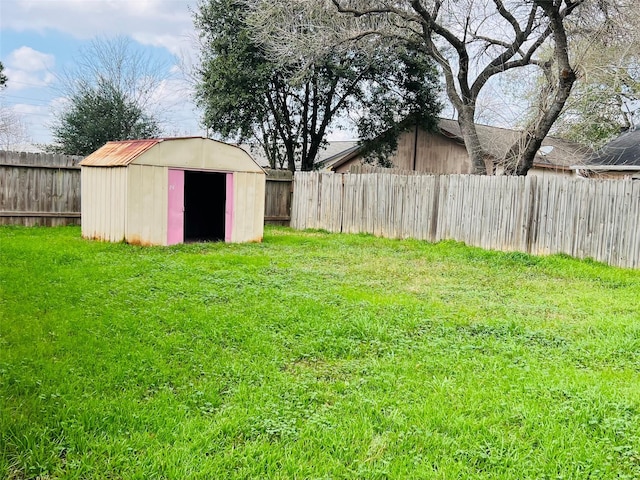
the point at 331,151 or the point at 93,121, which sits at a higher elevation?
the point at 93,121

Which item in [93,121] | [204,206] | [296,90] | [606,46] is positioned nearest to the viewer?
[606,46]

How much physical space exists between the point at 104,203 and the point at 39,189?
3002mm

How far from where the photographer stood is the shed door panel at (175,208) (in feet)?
32.1

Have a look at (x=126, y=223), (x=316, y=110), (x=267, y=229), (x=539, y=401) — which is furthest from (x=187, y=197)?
(x=539, y=401)

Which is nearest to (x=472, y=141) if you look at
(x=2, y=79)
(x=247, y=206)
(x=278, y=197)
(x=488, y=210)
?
(x=488, y=210)

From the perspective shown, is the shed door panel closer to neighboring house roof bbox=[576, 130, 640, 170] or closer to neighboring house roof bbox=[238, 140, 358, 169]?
neighboring house roof bbox=[576, 130, 640, 170]

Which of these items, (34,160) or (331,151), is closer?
(34,160)

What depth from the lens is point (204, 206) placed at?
504 inches

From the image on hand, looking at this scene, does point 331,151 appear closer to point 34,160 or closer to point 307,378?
point 34,160

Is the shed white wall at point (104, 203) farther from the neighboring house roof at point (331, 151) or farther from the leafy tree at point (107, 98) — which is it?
the neighboring house roof at point (331, 151)

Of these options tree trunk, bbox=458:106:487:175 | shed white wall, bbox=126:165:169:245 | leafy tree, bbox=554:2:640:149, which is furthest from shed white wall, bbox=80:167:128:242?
leafy tree, bbox=554:2:640:149

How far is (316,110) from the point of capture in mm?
17812

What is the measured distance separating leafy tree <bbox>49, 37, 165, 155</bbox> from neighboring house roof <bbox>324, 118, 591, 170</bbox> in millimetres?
7679

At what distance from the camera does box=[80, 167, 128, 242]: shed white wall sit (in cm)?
934
